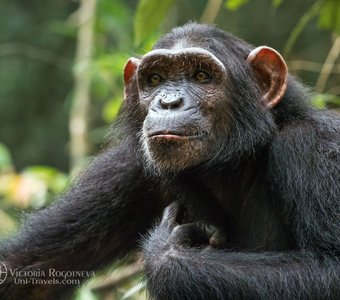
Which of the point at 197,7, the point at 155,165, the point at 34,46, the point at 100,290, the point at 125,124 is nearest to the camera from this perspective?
the point at 155,165

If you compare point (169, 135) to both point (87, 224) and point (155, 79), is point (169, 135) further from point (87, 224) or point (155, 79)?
point (87, 224)

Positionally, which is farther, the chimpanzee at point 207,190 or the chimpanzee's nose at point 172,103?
the chimpanzee's nose at point 172,103

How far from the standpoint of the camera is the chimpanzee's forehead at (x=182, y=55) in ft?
17.9

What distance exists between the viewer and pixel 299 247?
5059mm

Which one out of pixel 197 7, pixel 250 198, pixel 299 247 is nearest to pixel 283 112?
pixel 250 198

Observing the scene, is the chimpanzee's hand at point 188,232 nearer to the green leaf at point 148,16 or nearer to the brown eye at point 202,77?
the brown eye at point 202,77

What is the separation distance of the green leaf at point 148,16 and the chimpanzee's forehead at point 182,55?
1181 millimetres

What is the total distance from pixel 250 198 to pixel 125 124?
3.45 feet

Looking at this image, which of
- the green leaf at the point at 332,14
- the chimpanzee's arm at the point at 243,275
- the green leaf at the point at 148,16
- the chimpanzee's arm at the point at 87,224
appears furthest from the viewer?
the green leaf at the point at 332,14

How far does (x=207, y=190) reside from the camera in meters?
5.61

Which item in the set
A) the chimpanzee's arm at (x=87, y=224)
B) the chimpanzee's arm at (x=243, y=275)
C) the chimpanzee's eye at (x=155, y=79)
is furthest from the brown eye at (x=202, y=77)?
the chimpanzee's arm at (x=243, y=275)

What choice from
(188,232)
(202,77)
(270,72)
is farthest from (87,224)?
(270,72)

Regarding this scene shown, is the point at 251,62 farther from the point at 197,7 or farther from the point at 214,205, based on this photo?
the point at 197,7

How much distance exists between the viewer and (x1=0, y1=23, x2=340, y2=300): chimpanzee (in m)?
4.92
